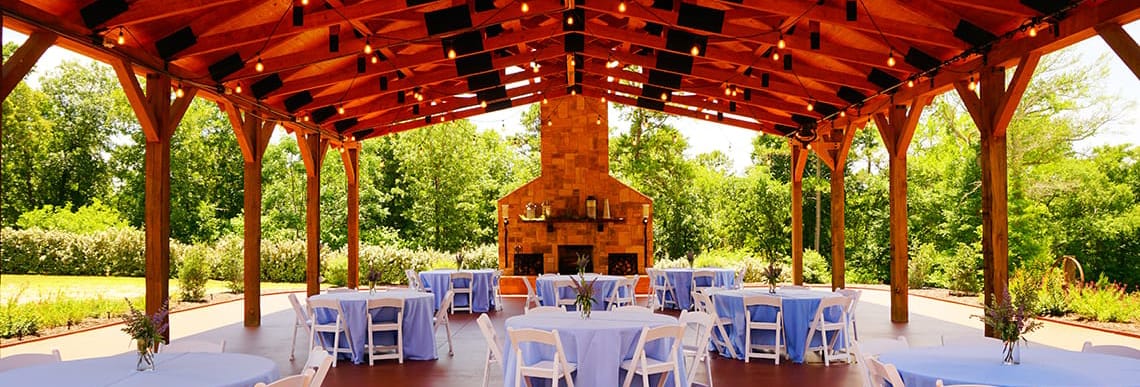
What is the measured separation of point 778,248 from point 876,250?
2.86 m

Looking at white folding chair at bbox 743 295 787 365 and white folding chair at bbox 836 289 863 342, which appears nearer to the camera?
white folding chair at bbox 743 295 787 365

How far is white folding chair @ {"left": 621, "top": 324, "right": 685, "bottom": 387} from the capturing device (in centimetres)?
537

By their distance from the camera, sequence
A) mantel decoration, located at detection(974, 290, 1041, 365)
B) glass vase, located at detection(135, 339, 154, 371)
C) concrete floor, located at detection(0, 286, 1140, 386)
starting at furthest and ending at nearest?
1. concrete floor, located at detection(0, 286, 1140, 386)
2. mantel decoration, located at detection(974, 290, 1041, 365)
3. glass vase, located at detection(135, 339, 154, 371)

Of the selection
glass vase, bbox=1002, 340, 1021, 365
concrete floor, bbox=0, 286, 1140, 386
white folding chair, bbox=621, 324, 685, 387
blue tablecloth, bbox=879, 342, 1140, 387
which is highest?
glass vase, bbox=1002, 340, 1021, 365

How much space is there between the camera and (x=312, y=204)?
1384 centimetres

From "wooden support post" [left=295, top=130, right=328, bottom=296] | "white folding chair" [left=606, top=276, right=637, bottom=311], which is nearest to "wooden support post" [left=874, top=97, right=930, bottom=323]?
"white folding chair" [left=606, top=276, right=637, bottom=311]

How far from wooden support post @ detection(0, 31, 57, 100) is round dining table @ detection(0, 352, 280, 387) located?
9.86 ft

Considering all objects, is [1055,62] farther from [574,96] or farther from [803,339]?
[803,339]

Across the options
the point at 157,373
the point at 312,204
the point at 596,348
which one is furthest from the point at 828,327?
the point at 312,204

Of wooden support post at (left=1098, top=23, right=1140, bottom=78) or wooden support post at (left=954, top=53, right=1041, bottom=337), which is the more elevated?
wooden support post at (left=1098, top=23, right=1140, bottom=78)

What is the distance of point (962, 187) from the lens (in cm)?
2102

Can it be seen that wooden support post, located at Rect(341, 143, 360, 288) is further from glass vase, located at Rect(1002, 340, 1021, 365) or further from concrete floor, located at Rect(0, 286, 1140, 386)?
glass vase, located at Rect(1002, 340, 1021, 365)

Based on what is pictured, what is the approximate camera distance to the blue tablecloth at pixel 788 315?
8.16 m

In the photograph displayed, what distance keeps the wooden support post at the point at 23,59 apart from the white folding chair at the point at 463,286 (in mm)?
7593
